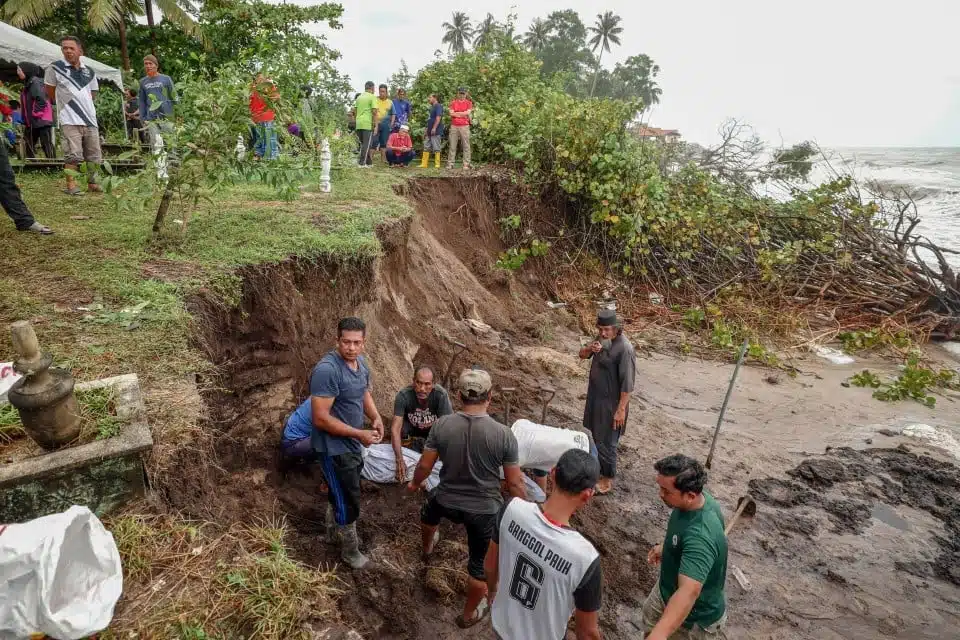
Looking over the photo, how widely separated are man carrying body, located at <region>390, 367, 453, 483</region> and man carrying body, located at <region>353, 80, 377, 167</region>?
26.3ft

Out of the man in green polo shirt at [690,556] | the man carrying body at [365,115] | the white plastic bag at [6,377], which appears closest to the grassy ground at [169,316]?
the white plastic bag at [6,377]

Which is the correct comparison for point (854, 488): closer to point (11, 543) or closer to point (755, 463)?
point (755, 463)

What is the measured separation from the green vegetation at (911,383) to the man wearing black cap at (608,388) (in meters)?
5.57

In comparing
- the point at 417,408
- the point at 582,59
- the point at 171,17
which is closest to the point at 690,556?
the point at 417,408

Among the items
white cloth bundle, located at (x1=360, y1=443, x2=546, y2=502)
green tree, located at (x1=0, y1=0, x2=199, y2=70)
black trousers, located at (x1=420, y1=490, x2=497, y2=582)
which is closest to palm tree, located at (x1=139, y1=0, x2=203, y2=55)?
green tree, located at (x1=0, y1=0, x2=199, y2=70)

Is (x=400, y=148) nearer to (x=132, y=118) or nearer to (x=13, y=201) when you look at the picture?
(x=132, y=118)

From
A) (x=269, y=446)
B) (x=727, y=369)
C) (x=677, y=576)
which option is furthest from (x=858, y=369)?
(x=269, y=446)

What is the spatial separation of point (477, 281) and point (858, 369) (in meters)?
6.84

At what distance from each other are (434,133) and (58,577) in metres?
11.1

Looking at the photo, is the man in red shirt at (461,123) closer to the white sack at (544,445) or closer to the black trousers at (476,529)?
the white sack at (544,445)

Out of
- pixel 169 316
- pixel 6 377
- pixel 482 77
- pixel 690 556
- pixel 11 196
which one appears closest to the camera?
pixel 690 556

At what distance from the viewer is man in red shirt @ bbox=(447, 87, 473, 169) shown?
11.6 meters

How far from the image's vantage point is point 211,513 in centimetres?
319

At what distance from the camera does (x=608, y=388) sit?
5.31 m
